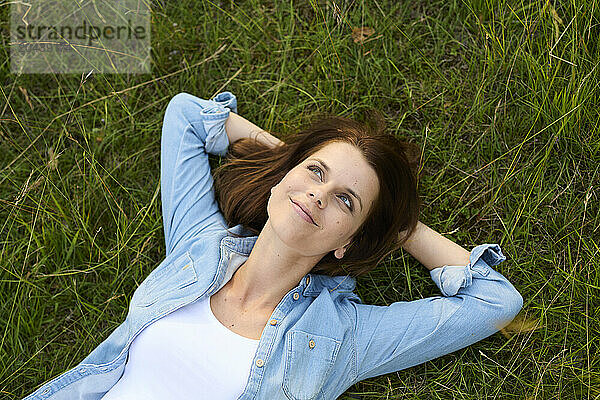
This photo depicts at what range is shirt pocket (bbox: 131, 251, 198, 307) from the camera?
3.52 meters

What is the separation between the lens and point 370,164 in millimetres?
3338

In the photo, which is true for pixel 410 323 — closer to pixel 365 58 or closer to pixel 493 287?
pixel 493 287

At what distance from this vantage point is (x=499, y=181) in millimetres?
4117

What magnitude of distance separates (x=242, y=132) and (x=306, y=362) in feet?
5.18

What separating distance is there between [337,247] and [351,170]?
46 cm

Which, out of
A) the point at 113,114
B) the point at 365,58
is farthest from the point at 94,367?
the point at 365,58

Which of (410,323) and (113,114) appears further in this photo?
(113,114)

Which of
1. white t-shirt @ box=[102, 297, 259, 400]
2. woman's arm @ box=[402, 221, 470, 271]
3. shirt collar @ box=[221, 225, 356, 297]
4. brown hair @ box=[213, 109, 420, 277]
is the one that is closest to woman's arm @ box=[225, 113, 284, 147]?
brown hair @ box=[213, 109, 420, 277]

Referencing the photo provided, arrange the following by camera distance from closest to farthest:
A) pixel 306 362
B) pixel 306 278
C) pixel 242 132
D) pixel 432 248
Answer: pixel 306 362, pixel 306 278, pixel 432 248, pixel 242 132

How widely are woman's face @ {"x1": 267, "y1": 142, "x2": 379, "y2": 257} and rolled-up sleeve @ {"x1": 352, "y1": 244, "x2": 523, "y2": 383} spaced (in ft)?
1.96

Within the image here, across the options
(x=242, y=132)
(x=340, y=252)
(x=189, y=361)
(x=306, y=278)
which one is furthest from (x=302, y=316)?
(x=242, y=132)

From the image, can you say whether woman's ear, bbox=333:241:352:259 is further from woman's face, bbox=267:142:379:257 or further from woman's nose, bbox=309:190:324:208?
woman's nose, bbox=309:190:324:208

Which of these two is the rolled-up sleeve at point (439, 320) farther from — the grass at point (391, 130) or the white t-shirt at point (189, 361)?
the white t-shirt at point (189, 361)

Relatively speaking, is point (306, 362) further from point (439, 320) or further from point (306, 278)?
point (439, 320)
